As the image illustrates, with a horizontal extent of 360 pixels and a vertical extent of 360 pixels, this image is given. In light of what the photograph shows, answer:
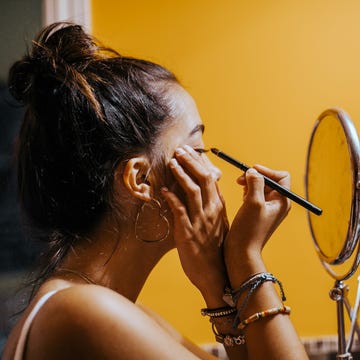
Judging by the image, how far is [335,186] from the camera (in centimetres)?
106

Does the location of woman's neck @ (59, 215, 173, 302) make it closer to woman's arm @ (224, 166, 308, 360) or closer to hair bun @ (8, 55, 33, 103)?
woman's arm @ (224, 166, 308, 360)

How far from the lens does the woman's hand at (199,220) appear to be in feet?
3.01

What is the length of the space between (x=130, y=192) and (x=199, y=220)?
0.11 meters

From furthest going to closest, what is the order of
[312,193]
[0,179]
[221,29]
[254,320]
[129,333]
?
[221,29] < [0,179] < [312,193] < [254,320] < [129,333]

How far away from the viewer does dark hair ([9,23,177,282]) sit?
884 millimetres

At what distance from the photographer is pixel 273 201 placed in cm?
98

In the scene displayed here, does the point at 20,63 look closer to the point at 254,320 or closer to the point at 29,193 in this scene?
the point at 29,193

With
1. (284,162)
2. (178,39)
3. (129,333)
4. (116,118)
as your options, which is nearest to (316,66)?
(284,162)

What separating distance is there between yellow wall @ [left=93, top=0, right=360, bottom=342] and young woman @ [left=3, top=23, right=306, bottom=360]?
63cm

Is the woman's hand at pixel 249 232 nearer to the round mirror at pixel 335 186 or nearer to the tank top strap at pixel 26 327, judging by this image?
the round mirror at pixel 335 186

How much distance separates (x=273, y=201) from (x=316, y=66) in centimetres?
83

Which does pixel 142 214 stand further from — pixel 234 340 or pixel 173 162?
pixel 234 340

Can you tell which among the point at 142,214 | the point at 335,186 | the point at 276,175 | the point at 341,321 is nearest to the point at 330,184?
the point at 335,186

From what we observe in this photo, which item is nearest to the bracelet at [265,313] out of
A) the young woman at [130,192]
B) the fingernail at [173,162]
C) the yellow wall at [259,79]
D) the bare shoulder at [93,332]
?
the young woman at [130,192]
